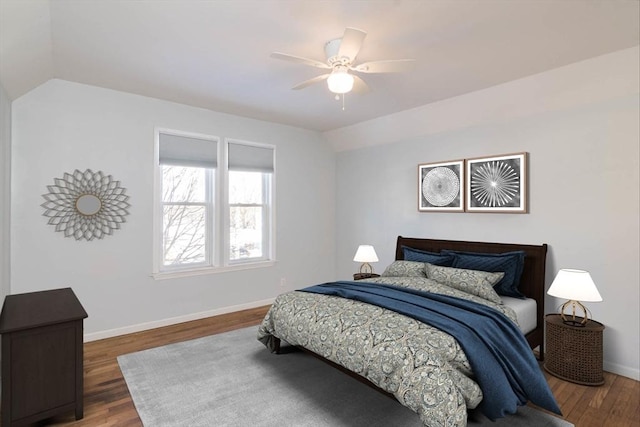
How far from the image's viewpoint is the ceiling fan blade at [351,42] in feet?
6.52

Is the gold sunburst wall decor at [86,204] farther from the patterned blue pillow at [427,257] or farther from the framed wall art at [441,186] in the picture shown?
the framed wall art at [441,186]

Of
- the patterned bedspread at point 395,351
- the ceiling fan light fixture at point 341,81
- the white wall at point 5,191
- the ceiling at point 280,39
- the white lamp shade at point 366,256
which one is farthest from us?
the white lamp shade at point 366,256

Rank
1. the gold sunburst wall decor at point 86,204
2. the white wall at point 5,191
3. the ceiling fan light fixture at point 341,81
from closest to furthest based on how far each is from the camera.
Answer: the ceiling fan light fixture at point 341,81 → the white wall at point 5,191 → the gold sunburst wall decor at point 86,204

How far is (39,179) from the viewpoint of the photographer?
3.28 m

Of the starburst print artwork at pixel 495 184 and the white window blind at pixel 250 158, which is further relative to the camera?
the white window blind at pixel 250 158

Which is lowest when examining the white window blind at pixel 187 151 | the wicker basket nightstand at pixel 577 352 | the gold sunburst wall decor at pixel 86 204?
the wicker basket nightstand at pixel 577 352

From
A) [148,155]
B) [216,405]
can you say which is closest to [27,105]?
[148,155]

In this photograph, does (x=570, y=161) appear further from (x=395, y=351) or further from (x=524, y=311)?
(x=395, y=351)

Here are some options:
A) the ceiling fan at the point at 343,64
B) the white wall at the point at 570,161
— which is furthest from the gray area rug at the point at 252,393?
the ceiling fan at the point at 343,64

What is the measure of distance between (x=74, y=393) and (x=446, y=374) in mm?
2397

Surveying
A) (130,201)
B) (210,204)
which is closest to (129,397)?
(130,201)

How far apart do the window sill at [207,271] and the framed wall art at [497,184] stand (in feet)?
9.48

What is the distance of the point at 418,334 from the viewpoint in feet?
6.97

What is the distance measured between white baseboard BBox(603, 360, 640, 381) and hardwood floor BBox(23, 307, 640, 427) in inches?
2.2
